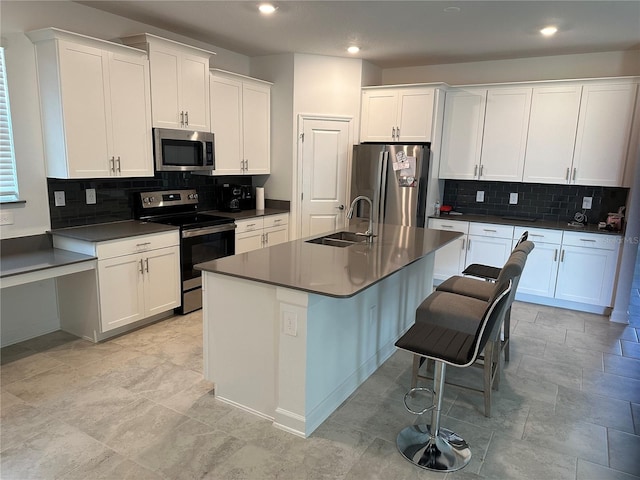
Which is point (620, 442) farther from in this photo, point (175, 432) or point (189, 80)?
point (189, 80)

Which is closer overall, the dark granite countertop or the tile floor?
the tile floor

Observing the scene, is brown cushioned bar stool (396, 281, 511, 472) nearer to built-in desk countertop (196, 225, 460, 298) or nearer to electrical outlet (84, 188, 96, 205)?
built-in desk countertop (196, 225, 460, 298)

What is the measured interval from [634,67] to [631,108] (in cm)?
53

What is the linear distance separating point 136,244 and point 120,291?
40 cm

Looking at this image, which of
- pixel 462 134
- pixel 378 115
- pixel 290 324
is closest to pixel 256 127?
pixel 378 115

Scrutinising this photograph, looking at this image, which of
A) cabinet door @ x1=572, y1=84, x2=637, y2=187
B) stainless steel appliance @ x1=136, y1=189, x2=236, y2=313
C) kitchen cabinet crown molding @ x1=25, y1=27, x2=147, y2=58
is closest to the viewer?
kitchen cabinet crown molding @ x1=25, y1=27, x2=147, y2=58

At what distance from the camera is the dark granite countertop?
11.2 ft

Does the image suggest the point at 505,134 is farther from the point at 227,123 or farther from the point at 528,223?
the point at 227,123

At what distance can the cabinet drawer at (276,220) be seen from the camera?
5.07 metres

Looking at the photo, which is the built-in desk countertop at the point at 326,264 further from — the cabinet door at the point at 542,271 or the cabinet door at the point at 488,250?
the cabinet door at the point at 542,271

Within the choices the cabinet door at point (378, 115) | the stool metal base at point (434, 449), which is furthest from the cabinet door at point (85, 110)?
the stool metal base at point (434, 449)

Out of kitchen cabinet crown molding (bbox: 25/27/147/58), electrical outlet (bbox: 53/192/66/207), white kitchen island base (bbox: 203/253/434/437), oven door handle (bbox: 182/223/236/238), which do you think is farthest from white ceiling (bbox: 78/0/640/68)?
white kitchen island base (bbox: 203/253/434/437)

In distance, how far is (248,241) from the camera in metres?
4.83

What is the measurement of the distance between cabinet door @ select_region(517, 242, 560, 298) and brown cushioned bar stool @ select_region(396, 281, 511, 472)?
2784 mm
